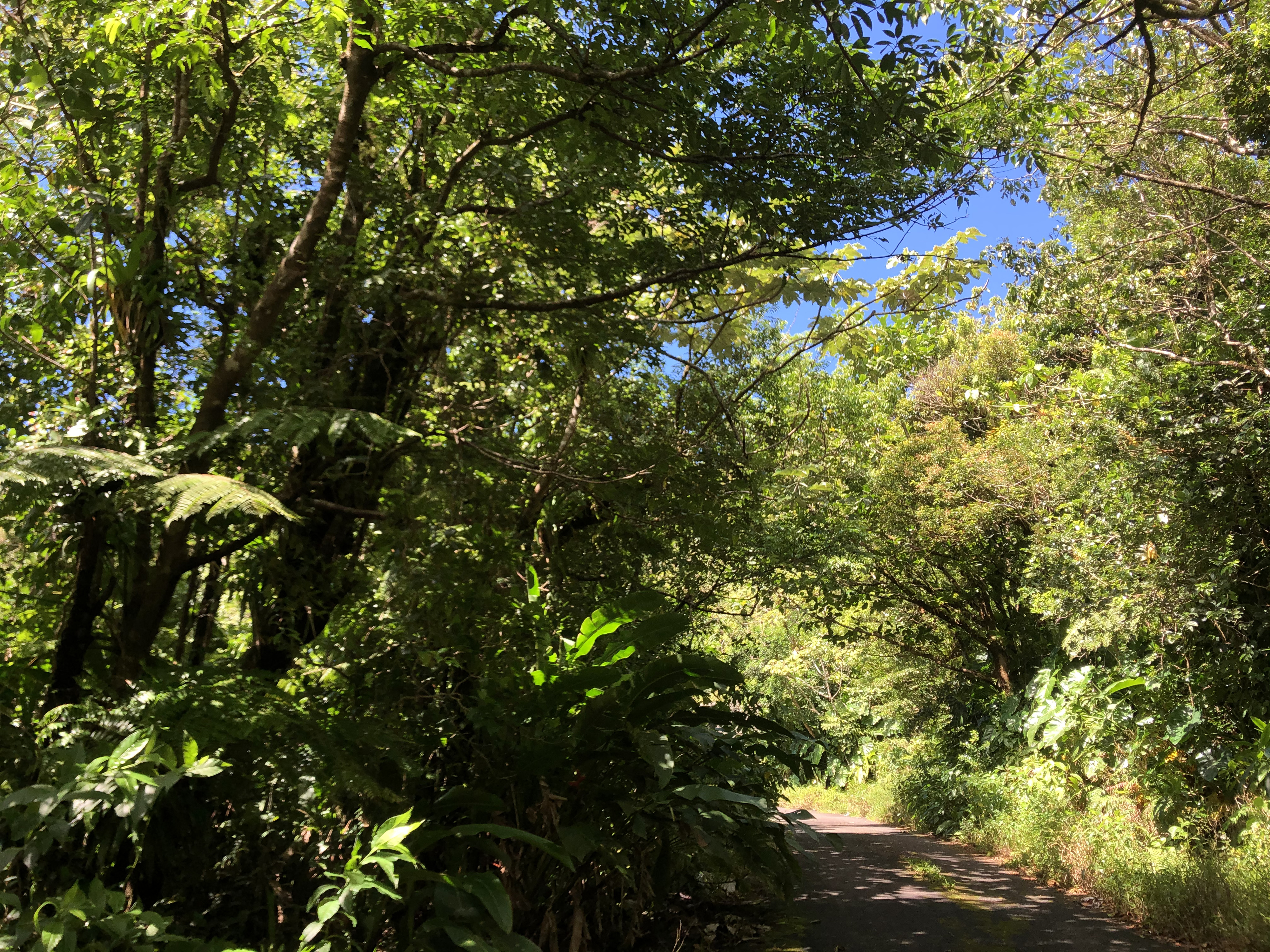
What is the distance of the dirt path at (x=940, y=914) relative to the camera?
5652 millimetres

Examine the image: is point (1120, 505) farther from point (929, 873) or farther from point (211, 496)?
point (211, 496)

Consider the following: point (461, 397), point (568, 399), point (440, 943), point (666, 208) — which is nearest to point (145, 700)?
point (440, 943)

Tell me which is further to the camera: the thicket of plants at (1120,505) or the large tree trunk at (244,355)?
the thicket of plants at (1120,505)

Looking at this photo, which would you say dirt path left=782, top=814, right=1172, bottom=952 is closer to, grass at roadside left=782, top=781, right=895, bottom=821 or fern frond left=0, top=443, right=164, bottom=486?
fern frond left=0, top=443, right=164, bottom=486

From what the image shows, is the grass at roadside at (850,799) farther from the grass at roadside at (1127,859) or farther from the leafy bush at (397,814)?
the leafy bush at (397,814)

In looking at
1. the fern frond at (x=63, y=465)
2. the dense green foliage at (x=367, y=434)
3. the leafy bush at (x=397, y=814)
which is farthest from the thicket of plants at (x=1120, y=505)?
the fern frond at (x=63, y=465)

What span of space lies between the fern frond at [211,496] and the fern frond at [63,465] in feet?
0.26

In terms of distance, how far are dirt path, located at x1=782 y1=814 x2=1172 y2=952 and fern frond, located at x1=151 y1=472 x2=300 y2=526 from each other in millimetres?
3975

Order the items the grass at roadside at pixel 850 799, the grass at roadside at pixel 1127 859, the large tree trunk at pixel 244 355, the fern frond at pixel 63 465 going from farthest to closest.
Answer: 1. the grass at roadside at pixel 850 799
2. the grass at roadside at pixel 1127 859
3. the large tree trunk at pixel 244 355
4. the fern frond at pixel 63 465

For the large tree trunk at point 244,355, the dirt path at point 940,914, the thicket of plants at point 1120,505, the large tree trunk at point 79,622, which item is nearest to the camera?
the large tree trunk at point 79,622

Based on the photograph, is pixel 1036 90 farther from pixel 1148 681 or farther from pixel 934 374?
pixel 934 374

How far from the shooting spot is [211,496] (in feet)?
10.0

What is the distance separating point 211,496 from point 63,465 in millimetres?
487

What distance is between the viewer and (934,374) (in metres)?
19.3
